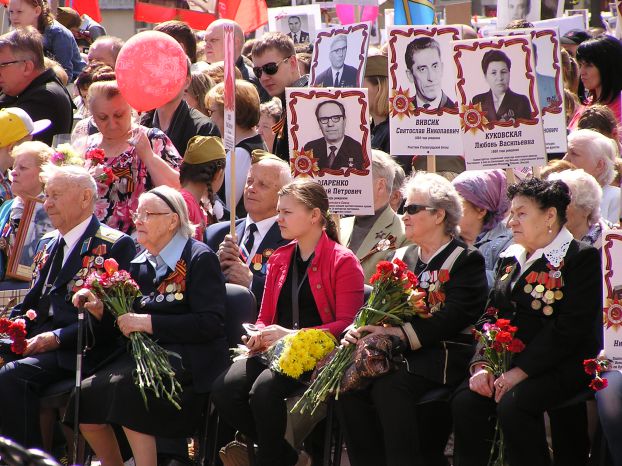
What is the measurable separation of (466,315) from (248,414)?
4.23 ft

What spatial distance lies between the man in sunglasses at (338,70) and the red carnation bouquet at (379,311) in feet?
9.76

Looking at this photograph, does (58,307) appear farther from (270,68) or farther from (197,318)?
(270,68)

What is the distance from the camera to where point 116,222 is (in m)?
7.05

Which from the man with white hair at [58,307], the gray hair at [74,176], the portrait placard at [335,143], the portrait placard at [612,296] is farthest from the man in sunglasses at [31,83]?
the portrait placard at [612,296]

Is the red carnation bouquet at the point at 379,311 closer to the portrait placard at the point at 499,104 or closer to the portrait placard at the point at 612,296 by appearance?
the portrait placard at the point at 612,296

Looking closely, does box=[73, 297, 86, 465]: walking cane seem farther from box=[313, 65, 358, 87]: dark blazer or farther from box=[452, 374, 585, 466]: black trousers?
box=[313, 65, 358, 87]: dark blazer

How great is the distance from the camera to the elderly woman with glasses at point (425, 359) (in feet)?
17.4

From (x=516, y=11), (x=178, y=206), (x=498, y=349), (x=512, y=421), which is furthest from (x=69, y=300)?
(x=516, y=11)

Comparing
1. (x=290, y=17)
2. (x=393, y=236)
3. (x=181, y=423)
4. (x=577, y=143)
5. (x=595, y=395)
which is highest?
(x=290, y=17)

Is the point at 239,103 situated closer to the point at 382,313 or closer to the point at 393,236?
the point at 393,236

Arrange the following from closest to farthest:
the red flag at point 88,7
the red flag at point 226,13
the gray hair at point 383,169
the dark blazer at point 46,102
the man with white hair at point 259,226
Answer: the man with white hair at point 259,226
the gray hair at point 383,169
the dark blazer at point 46,102
the red flag at point 226,13
the red flag at point 88,7

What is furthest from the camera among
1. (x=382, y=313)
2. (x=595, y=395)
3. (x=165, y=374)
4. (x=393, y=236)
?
(x=393, y=236)

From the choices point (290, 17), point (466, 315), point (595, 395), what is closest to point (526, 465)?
point (595, 395)


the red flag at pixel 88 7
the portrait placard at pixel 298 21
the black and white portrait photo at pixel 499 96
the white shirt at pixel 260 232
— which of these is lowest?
the white shirt at pixel 260 232
